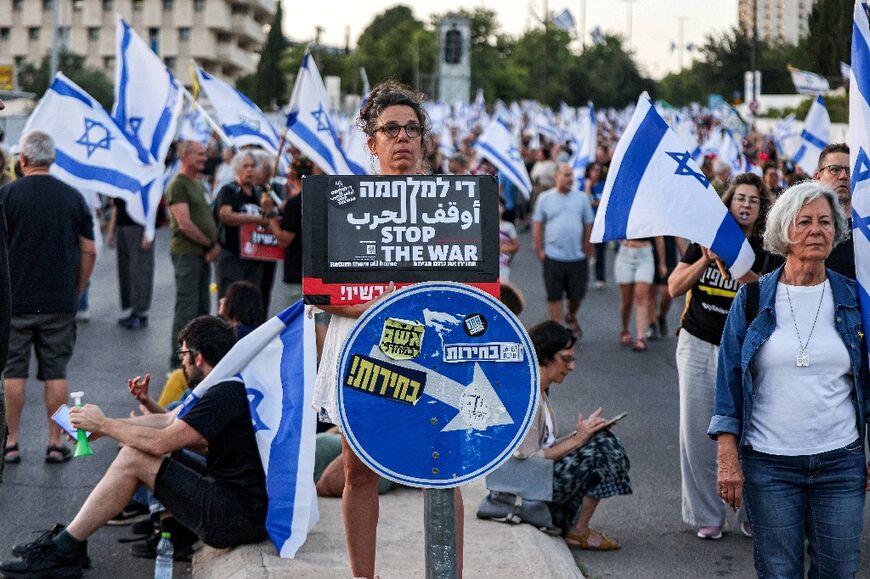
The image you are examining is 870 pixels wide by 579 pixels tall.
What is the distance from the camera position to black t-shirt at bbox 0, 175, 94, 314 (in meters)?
8.09

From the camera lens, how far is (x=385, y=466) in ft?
11.4

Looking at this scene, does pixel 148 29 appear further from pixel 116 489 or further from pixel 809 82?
pixel 116 489

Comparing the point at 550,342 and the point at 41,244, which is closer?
the point at 550,342

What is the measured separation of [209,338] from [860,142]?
10.7 feet

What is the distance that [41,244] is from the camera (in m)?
8.14

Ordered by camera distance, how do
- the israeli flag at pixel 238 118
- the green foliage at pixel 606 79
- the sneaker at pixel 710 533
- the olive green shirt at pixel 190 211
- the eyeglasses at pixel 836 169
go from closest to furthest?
the eyeglasses at pixel 836 169, the sneaker at pixel 710 533, the olive green shirt at pixel 190 211, the israeli flag at pixel 238 118, the green foliage at pixel 606 79

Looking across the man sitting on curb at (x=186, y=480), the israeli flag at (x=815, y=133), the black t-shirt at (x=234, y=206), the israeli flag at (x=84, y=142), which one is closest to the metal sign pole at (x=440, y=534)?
the man sitting on curb at (x=186, y=480)

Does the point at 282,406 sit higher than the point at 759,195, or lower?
lower

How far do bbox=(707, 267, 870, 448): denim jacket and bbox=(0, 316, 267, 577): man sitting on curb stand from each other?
7.23 feet

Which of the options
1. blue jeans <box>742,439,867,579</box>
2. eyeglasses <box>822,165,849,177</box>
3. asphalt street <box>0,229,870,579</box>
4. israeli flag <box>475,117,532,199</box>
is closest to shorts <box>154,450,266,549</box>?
asphalt street <box>0,229,870,579</box>

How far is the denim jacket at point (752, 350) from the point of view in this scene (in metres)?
4.58

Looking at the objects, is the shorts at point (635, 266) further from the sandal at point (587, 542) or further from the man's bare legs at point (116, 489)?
the man's bare legs at point (116, 489)

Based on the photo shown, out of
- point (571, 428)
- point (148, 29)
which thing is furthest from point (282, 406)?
point (148, 29)

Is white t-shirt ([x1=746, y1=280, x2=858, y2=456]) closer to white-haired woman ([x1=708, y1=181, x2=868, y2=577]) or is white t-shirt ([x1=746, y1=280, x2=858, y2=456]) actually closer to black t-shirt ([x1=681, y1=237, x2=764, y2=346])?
white-haired woman ([x1=708, y1=181, x2=868, y2=577])
